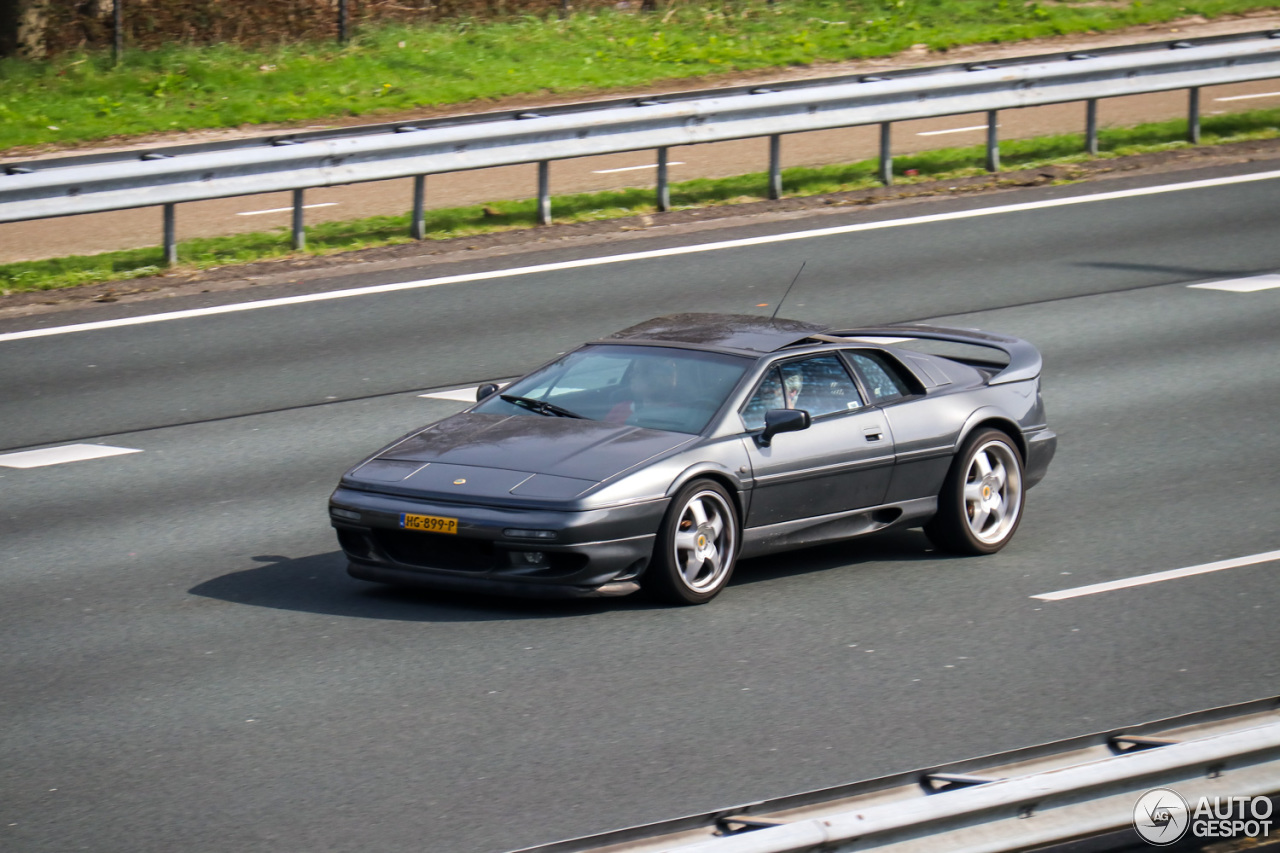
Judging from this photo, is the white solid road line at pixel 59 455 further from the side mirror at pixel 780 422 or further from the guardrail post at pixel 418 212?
the guardrail post at pixel 418 212

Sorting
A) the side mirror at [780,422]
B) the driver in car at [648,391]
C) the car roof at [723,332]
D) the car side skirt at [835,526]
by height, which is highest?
the car roof at [723,332]

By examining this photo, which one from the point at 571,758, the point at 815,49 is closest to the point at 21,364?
the point at 571,758

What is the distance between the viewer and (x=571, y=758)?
641 cm

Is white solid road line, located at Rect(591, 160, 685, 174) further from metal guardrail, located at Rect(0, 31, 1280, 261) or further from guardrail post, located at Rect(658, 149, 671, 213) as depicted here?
guardrail post, located at Rect(658, 149, 671, 213)

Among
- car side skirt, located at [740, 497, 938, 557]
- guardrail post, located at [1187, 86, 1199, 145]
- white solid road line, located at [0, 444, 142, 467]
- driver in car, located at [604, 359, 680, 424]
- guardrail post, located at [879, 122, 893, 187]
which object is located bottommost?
white solid road line, located at [0, 444, 142, 467]

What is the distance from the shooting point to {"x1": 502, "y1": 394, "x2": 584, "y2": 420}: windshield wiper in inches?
351

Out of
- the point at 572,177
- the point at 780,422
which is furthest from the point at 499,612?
the point at 572,177

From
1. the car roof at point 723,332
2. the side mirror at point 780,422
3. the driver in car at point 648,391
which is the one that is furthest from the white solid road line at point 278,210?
the side mirror at point 780,422

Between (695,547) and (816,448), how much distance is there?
99 centimetres

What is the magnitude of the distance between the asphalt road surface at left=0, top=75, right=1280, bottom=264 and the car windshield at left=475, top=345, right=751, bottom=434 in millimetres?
9209

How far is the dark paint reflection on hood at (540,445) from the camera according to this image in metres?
8.27

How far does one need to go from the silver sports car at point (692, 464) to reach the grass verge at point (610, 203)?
25.3 ft

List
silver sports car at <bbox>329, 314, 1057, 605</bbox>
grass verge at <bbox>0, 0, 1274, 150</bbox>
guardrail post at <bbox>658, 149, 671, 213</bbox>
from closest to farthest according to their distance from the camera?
silver sports car at <bbox>329, 314, 1057, 605</bbox>
guardrail post at <bbox>658, 149, 671, 213</bbox>
grass verge at <bbox>0, 0, 1274, 150</bbox>

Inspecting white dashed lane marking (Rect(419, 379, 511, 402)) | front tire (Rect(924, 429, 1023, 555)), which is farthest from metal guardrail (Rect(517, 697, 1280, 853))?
white dashed lane marking (Rect(419, 379, 511, 402))
